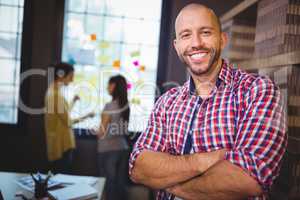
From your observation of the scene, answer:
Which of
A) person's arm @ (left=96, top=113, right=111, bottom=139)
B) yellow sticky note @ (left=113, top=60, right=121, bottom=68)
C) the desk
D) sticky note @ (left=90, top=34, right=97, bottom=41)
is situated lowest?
the desk

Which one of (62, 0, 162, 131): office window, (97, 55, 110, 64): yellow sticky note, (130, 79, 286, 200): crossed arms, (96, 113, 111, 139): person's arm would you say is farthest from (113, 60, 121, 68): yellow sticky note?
(130, 79, 286, 200): crossed arms

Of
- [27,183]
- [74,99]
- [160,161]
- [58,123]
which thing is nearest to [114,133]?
[58,123]

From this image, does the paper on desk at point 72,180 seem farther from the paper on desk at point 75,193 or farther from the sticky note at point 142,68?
the sticky note at point 142,68

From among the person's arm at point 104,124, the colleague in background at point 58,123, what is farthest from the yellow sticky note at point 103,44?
the person's arm at point 104,124

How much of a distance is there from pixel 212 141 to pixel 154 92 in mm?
2480

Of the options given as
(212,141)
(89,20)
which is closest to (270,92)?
(212,141)

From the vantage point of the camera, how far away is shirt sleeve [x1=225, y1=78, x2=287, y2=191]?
98 cm

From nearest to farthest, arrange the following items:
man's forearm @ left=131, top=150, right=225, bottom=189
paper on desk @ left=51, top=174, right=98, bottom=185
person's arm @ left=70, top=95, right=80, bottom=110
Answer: man's forearm @ left=131, top=150, right=225, bottom=189
paper on desk @ left=51, top=174, right=98, bottom=185
person's arm @ left=70, top=95, right=80, bottom=110

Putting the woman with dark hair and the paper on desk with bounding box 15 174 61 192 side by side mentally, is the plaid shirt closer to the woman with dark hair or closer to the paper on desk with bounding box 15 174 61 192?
the paper on desk with bounding box 15 174 61 192

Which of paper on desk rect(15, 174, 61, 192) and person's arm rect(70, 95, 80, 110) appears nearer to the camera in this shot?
paper on desk rect(15, 174, 61, 192)

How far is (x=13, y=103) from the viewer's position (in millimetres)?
3584

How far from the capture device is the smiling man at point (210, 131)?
3.28 feet

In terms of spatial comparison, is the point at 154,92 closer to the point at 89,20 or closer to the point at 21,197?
the point at 89,20

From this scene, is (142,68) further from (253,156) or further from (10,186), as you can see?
(253,156)
